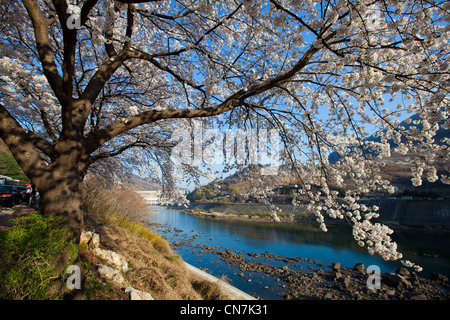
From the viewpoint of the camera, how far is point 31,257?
6.52ft

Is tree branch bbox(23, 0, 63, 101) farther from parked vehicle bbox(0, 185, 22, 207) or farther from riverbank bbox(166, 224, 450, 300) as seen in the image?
riverbank bbox(166, 224, 450, 300)

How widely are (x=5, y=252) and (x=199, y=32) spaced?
4.95 meters

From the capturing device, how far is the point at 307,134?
160 inches

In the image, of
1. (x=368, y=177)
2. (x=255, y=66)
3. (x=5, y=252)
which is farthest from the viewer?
(x=255, y=66)

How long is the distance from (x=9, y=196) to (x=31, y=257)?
11363 millimetres

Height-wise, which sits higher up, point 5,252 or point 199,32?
point 199,32

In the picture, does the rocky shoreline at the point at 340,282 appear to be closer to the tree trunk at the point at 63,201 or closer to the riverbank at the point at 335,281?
the riverbank at the point at 335,281

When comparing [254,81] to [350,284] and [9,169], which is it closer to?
[350,284]

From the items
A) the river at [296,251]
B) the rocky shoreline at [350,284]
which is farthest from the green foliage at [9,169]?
the rocky shoreline at [350,284]

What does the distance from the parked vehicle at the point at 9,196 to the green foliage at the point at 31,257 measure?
10.8 meters

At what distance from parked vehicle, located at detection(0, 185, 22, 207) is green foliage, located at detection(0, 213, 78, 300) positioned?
10845mm

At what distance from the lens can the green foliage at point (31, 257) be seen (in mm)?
1856

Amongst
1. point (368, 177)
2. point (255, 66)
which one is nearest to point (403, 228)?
point (368, 177)
